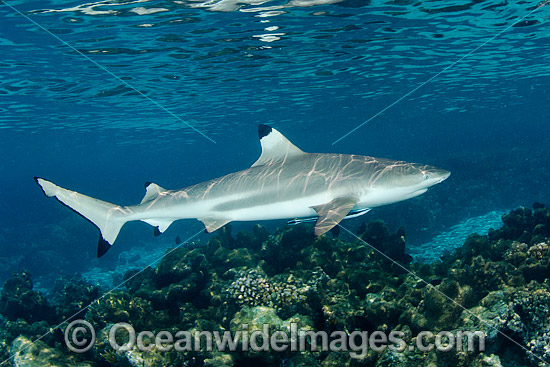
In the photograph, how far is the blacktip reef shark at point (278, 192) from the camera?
621cm

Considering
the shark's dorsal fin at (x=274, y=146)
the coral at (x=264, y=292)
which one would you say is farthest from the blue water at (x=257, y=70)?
the coral at (x=264, y=292)

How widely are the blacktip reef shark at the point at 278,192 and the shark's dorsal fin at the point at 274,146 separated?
0.07 ft

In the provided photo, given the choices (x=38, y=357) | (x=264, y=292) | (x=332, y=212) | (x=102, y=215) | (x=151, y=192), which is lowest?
(x=38, y=357)

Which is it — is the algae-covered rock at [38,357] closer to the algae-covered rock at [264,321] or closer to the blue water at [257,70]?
the algae-covered rock at [264,321]

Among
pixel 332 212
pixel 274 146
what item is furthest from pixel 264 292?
pixel 274 146

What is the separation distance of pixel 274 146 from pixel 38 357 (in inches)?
218

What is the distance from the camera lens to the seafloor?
383 cm

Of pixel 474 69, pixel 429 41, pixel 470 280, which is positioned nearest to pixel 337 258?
pixel 470 280

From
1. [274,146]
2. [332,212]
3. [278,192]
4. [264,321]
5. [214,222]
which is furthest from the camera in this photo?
[274,146]

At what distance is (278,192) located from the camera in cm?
655

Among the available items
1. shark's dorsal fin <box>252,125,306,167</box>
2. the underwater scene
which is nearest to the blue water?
the underwater scene

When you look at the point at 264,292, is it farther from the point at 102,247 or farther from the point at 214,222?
the point at 102,247

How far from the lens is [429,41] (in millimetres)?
17359

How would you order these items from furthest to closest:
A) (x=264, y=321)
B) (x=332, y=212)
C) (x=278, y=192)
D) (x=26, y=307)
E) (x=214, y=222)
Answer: (x=26, y=307), (x=214, y=222), (x=278, y=192), (x=332, y=212), (x=264, y=321)
